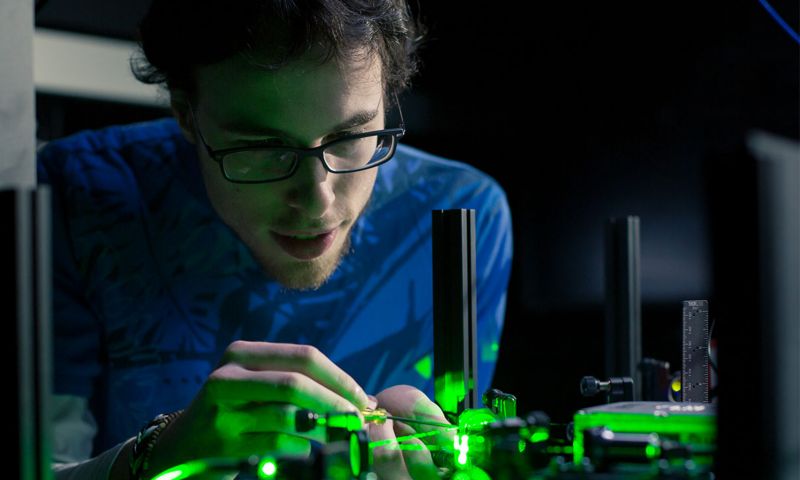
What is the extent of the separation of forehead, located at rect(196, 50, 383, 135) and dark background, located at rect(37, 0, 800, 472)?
1337 mm

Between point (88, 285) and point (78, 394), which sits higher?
point (88, 285)

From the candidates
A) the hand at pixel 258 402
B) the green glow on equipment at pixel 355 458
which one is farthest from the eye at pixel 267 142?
the green glow on equipment at pixel 355 458

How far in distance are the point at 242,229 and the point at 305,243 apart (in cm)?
20

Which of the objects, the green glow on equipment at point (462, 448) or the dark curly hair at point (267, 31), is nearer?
the green glow on equipment at point (462, 448)

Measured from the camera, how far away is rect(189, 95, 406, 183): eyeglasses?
4.54 feet

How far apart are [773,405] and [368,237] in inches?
59.5

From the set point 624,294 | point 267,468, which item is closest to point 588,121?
point 624,294

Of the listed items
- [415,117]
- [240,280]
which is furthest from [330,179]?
[415,117]

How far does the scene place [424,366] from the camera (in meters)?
2.02

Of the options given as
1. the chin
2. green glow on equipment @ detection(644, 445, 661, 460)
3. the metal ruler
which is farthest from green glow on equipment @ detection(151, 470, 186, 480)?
the chin

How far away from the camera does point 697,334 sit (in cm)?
100

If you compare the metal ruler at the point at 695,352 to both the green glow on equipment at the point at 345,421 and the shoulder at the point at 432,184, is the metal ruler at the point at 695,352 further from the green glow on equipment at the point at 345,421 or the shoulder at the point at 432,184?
the shoulder at the point at 432,184

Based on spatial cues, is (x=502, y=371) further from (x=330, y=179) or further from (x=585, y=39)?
(x=330, y=179)

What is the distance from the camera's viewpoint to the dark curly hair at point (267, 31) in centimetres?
142
